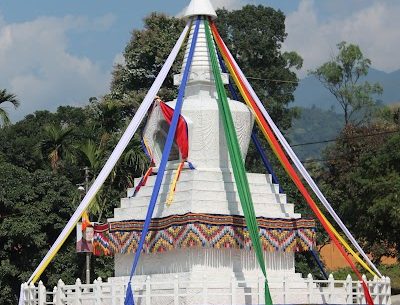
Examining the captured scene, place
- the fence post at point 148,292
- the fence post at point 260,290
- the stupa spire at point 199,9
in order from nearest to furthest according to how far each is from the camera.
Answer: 1. the fence post at point 148,292
2. the fence post at point 260,290
3. the stupa spire at point 199,9

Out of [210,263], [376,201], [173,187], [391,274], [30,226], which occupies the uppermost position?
[376,201]

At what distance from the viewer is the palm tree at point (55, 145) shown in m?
51.1

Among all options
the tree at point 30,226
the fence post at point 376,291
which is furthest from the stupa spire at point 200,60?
the tree at point 30,226

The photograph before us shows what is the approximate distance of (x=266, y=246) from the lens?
98.7 feet

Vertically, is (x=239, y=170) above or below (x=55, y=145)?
below

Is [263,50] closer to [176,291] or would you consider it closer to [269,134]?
[269,134]

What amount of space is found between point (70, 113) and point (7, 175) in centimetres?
2291

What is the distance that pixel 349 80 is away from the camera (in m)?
73.7

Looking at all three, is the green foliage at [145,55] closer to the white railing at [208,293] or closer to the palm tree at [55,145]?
the palm tree at [55,145]

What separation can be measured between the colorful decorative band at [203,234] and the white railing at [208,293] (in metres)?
1.17

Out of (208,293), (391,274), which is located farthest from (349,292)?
(391,274)

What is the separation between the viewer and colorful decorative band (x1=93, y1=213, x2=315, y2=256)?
29.0 meters

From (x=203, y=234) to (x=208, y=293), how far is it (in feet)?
7.71

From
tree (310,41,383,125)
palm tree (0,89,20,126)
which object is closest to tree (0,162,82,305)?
palm tree (0,89,20,126)
